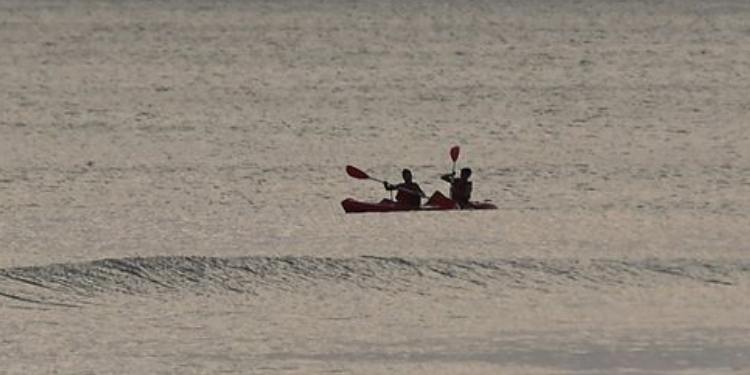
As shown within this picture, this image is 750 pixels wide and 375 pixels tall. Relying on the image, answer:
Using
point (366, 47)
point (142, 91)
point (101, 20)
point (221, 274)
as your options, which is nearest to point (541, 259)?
point (221, 274)

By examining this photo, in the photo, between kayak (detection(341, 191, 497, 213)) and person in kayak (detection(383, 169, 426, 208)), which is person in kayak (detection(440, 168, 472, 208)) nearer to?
kayak (detection(341, 191, 497, 213))

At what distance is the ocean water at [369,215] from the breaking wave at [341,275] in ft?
0.07

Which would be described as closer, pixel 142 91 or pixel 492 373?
pixel 492 373

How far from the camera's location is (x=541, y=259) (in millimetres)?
13531

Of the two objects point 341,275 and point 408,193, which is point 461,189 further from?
point 341,275

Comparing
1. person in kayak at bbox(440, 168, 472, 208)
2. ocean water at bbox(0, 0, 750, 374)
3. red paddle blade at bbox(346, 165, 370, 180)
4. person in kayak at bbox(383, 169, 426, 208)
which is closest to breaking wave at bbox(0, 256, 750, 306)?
ocean water at bbox(0, 0, 750, 374)

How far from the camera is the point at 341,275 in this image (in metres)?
13.1

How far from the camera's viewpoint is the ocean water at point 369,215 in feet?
38.0

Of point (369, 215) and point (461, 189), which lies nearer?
point (461, 189)

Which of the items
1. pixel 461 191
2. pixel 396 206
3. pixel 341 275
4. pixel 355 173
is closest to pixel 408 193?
pixel 396 206

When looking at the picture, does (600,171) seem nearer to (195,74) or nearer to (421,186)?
(421,186)

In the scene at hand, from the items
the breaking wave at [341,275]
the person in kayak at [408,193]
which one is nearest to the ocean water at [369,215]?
the breaking wave at [341,275]

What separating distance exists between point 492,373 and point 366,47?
60.2 feet

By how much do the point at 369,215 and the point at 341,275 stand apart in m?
2.03
